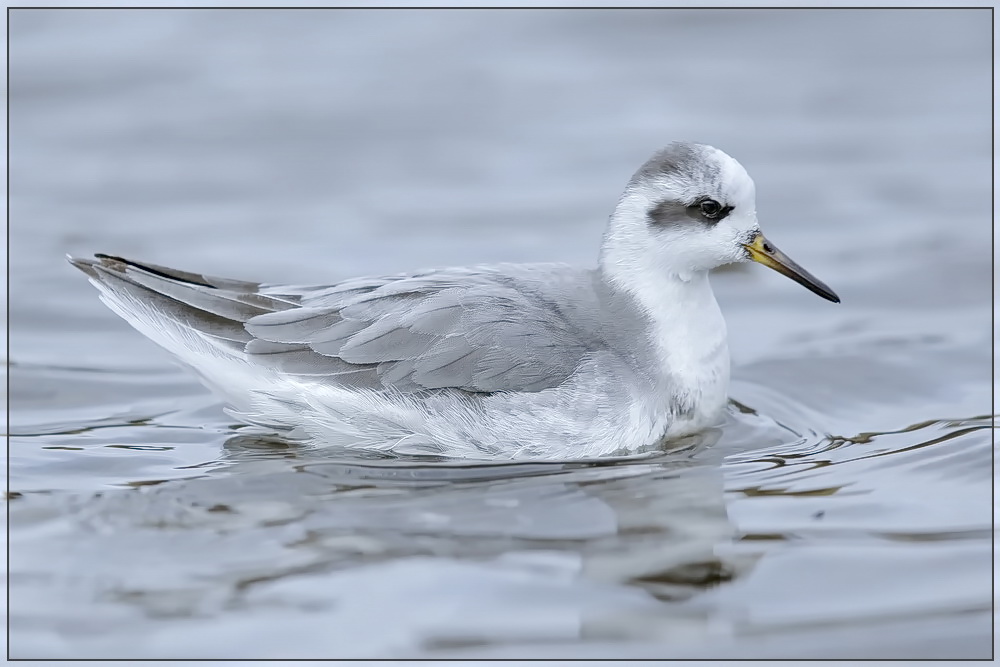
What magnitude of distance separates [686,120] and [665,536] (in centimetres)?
624

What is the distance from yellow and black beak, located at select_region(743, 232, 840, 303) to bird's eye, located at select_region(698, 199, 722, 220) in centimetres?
22

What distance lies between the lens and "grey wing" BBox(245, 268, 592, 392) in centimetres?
646

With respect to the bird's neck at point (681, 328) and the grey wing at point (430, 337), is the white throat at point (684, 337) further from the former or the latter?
the grey wing at point (430, 337)

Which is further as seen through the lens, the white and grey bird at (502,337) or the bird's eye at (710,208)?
the bird's eye at (710,208)

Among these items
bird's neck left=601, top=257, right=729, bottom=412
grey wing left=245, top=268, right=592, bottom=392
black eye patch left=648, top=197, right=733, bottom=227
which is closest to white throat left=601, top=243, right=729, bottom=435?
bird's neck left=601, top=257, right=729, bottom=412

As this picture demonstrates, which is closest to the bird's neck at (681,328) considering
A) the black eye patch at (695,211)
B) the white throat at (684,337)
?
the white throat at (684,337)

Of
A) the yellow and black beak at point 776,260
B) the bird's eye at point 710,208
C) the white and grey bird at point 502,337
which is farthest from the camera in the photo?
the yellow and black beak at point 776,260

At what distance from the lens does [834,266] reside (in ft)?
30.7

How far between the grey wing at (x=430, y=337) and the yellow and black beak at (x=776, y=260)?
96cm

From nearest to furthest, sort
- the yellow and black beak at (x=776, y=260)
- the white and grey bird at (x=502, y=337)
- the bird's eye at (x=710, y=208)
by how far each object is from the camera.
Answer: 1. the white and grey bird at (x=502, y=337)
2. the bird's eye at (x=710, y=208)
3. the yellow and black beak at (x=776, y=260)

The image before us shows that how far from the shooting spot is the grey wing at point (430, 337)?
646 cm

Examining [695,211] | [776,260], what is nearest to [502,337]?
[695,211]

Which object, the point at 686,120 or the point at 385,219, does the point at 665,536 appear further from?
the point at 686,120

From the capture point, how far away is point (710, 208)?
673 centimetres
